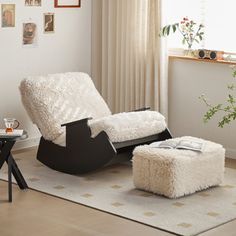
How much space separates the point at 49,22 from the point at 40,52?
312 millimetres

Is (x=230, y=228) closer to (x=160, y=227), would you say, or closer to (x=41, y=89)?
(x=160, y=227)

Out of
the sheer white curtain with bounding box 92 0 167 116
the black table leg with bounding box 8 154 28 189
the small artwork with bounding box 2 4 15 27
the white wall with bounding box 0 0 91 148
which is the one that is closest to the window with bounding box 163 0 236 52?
the sheer white curtain with bounding box 92 0 167 116

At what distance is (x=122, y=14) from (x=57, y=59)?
0.80 meters

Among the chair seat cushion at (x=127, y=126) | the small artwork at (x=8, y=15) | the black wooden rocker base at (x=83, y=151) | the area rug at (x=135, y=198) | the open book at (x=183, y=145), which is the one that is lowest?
the area rug at (x=135, y=198)

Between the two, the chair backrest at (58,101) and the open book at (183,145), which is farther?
the chair backrest at (58,101)

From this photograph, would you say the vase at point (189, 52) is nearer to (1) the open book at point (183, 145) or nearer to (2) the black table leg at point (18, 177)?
(1) the open book at point (183, 145)

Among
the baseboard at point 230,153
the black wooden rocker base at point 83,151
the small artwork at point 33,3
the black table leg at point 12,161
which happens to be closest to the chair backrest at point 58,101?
the black wooden rocker base at point 83,151

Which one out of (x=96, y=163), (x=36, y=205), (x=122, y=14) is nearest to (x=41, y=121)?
(x=96, y=163)

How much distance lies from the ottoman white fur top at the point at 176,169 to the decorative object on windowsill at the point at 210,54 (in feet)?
4.27

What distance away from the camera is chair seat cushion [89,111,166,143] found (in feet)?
18.6

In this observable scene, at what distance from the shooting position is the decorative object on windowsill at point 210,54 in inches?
260

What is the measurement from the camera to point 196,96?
6.79m

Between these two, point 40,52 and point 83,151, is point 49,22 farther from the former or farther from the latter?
point 83,151

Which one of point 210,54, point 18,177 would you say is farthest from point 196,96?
point 18,177
